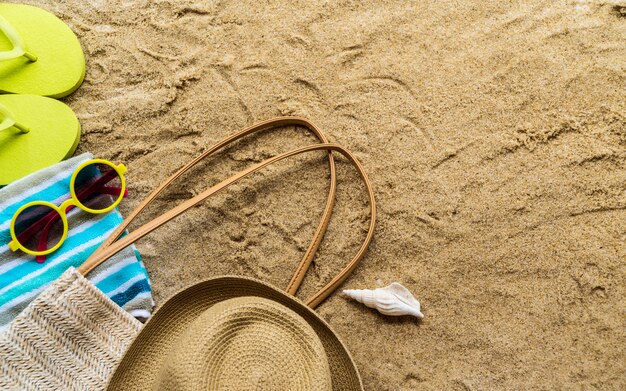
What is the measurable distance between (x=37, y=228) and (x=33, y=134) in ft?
0.79

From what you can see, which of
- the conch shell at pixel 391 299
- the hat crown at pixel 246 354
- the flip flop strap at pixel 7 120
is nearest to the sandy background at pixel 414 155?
the conch shell at pixel 391 299

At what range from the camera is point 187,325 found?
3.30 feet

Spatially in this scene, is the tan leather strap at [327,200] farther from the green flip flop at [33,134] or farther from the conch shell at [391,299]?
the green flip flop at [33,134]

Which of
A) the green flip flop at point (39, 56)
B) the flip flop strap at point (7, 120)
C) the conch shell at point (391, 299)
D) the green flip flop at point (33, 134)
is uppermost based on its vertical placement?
the green flip flop at point (39, 56)

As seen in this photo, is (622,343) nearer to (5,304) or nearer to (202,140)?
(202,140)

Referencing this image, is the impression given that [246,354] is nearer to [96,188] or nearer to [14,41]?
[96,188]

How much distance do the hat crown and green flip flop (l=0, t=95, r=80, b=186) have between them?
63cm

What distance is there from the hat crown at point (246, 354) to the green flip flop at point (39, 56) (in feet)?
2.55

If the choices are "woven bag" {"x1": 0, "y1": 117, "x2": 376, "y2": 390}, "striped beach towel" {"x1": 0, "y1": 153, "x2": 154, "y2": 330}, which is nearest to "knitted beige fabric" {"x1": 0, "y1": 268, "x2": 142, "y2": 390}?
"woven bag" {"x1": 0, "y1": 117, "x2": 376, "y2": 390}

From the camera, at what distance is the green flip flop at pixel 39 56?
1.31 metres

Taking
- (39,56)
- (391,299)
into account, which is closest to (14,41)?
(39,56)

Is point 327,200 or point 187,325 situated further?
point 327,200

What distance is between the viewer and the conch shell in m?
1.17

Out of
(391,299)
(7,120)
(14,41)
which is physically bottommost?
(391,299)
